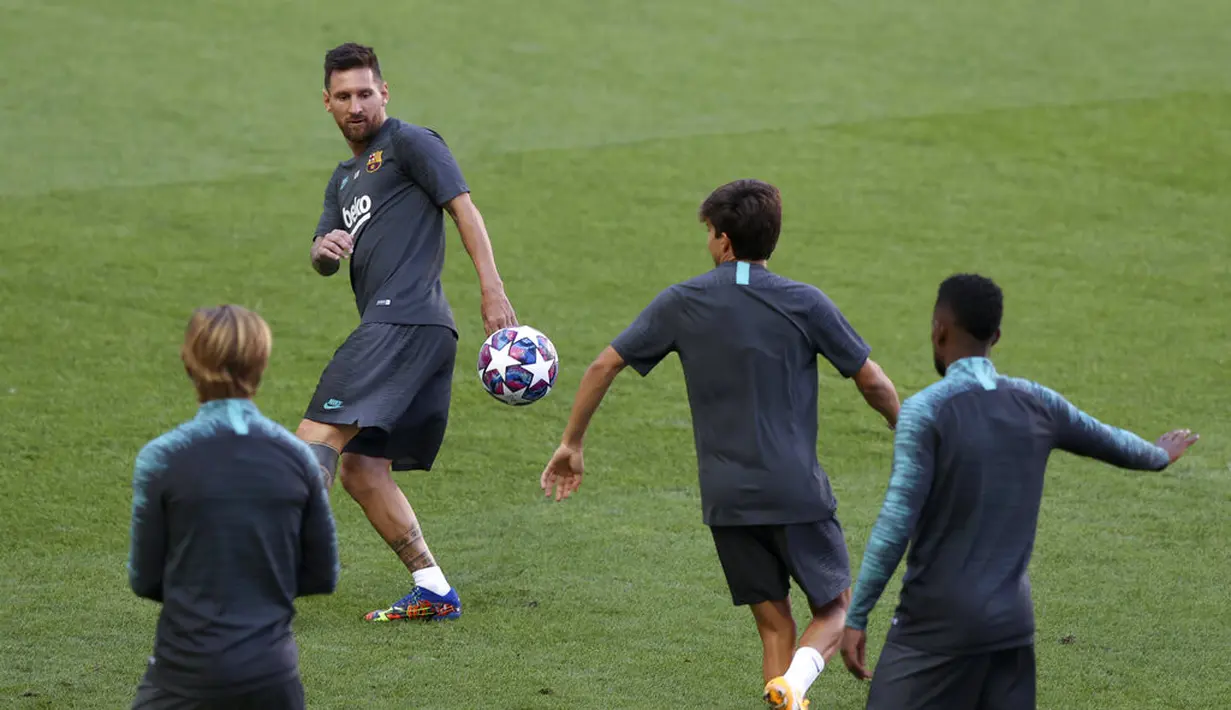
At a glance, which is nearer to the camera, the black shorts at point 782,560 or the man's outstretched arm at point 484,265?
the black shorts at point 782,560

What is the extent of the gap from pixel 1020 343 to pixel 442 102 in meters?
7.56

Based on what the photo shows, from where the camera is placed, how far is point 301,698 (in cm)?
398

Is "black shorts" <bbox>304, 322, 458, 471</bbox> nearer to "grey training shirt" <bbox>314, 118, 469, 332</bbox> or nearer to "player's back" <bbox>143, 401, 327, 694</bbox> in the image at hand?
"grey training shirt" <bbox>314, 118, 469, 332</bbox>

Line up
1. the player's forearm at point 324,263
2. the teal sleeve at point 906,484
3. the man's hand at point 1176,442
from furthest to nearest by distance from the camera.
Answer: the player's forearm at point 324,263
the man's hand at point 1176,442
the teal sleeve at point 906,484

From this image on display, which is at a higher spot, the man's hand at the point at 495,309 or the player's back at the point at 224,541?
the man's hand at the point at 495,309

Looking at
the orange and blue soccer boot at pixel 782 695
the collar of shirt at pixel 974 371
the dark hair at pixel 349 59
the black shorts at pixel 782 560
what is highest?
the dark hair at pixel 349 59

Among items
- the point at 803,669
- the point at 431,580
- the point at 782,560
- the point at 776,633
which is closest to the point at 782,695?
the point at 803,669

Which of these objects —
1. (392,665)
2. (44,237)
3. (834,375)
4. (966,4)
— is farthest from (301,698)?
(966,4)

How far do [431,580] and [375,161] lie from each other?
5.80 feet

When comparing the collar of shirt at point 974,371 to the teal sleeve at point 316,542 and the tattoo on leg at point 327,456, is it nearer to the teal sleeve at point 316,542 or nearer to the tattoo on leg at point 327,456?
the teal sleeve at point 316,542

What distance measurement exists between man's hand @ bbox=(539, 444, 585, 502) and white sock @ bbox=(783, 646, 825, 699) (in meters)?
0.92

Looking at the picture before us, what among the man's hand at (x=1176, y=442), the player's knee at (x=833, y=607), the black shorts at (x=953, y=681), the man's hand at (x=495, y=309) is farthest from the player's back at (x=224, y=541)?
the man's hand at (x=495, y=309)

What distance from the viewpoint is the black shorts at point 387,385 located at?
6438 mm

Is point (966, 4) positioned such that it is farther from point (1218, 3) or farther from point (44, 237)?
point (44, 237)
